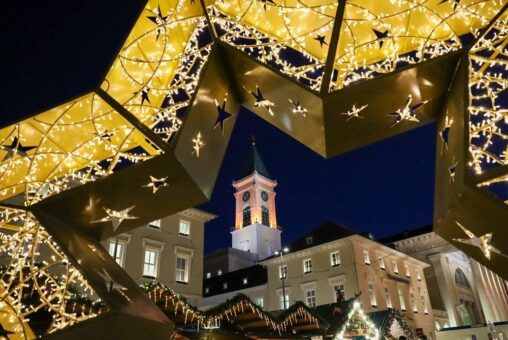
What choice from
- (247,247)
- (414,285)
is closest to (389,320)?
(414,285)

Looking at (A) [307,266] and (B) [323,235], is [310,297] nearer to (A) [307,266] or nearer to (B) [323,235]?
(A) [307,266]

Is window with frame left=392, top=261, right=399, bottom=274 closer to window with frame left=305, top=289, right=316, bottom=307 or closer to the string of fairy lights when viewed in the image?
window with frame left=305, top=289, right=316, bottom=307

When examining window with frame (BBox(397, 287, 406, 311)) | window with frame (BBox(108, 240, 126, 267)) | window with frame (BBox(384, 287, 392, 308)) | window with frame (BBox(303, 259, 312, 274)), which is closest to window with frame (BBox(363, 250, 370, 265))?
window with frame (BBox(384, 287, 392, 308))

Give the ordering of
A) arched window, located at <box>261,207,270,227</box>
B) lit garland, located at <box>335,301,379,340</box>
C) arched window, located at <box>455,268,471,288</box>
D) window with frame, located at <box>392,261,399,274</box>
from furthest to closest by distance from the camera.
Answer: arched window, located at <box>261,207,270,227</box>
arched window, located at <box>455,268,471,288</box>
window with frame, located at <box>392,261,399,274</box>
lit garland, located at <box>335,301,379,340</box>

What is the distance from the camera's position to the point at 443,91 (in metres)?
5.12

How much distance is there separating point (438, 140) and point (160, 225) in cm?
1997

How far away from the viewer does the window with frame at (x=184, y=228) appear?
963 inches

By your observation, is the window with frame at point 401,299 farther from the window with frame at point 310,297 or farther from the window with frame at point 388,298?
the window with frame at point 310,297

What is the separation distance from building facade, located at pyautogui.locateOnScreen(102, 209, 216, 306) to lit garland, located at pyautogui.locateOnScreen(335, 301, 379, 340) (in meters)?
11.7

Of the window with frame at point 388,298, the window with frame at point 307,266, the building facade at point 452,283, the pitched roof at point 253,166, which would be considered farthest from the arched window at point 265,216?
the window with frame at point 388,298

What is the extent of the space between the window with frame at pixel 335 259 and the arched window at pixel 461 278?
58.0ft

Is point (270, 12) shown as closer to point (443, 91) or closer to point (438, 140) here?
point (443, 91)

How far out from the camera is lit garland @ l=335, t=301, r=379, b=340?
13328mm

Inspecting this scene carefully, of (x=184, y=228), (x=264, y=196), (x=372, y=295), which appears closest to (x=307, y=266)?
(x=372, y=295)
